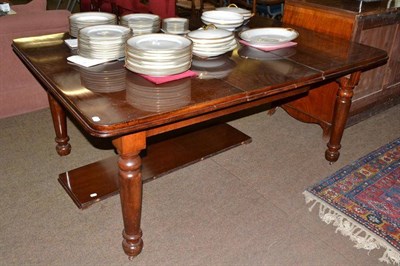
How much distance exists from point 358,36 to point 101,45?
1.33 meters

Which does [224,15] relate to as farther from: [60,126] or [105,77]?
[60,126]

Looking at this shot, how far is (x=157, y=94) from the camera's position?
1286 millimetres

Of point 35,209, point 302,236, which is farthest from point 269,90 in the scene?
point 35,209

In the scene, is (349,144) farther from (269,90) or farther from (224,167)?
(269,90)

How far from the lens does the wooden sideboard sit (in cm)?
208

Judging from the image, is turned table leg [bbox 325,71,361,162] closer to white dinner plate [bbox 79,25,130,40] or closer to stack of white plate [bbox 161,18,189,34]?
stack of white plate [bbox 161,18,189,34]

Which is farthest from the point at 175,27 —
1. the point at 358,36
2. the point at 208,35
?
the point at 358,36

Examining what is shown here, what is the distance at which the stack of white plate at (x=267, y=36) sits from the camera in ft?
5.76

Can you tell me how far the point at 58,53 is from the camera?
1.63 m

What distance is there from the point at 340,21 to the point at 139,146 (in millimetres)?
1359

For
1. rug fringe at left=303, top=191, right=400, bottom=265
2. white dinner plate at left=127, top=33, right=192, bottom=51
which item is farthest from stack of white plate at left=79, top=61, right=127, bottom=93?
rug fringe at left=303, top=191, right=400, bottom=265

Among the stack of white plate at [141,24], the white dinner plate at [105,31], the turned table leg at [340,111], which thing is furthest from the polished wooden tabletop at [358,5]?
the white dinner plate at [105,31]

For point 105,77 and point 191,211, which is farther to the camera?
point 191,211

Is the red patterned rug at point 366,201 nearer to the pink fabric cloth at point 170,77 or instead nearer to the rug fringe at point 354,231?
the rug fringe at point 354,231
